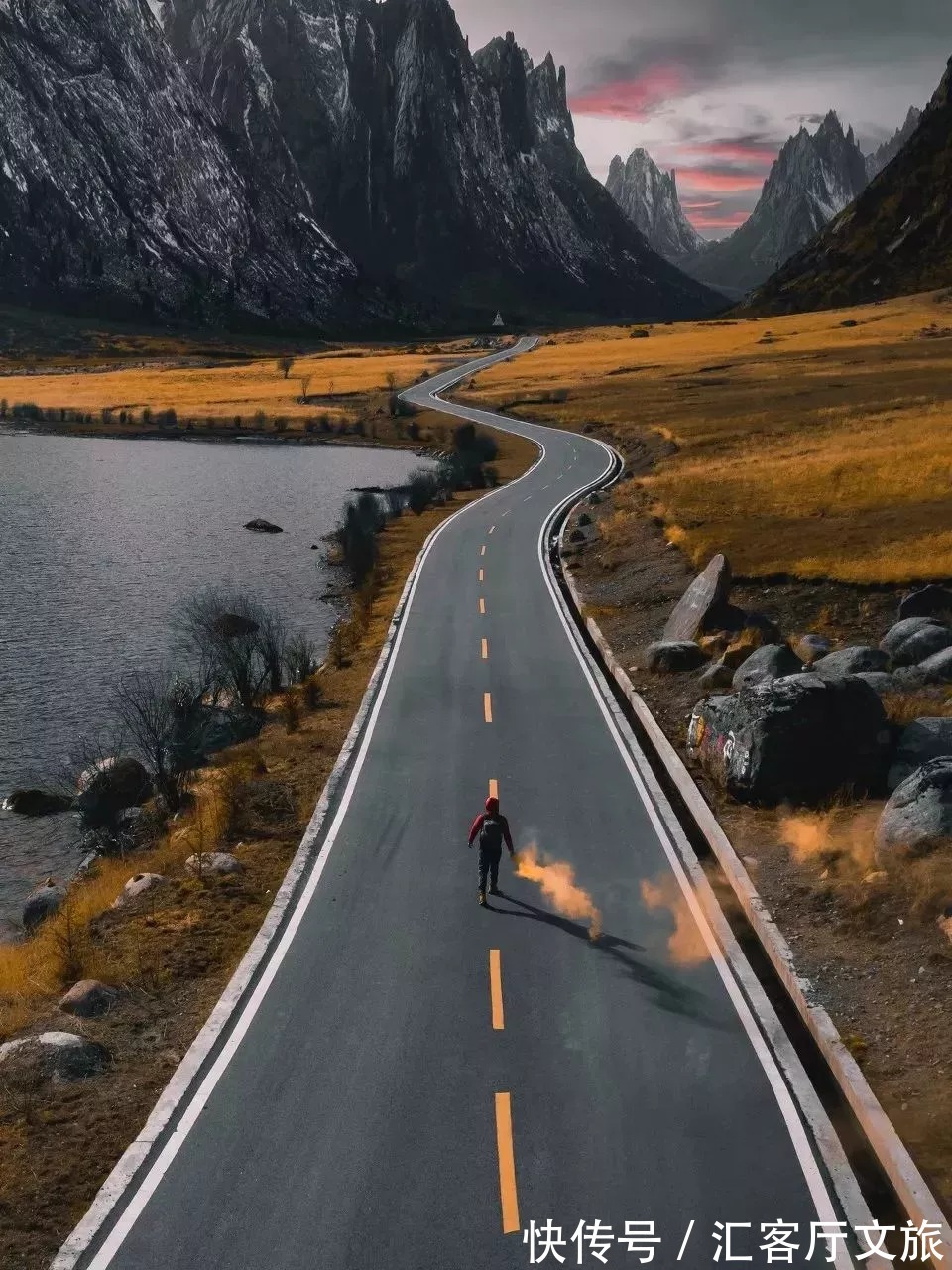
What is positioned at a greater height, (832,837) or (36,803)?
(832,837)

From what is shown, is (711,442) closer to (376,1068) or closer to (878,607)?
(878,607)

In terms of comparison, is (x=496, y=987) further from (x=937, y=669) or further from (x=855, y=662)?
(x=937, y=669)

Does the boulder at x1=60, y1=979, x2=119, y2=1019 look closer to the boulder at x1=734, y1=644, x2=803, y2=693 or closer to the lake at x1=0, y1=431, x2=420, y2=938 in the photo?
the lake at x1=0, y1=431, x2=420, y2=938

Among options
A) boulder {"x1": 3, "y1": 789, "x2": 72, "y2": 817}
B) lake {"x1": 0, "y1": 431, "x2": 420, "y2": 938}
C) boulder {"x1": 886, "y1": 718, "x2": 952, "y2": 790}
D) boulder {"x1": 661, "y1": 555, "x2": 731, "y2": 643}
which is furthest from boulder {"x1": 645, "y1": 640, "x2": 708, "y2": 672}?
boulder {"x1": 3, "y1": 789, "x2": 72, "y2": 817}

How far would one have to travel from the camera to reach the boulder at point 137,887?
18.0 meters

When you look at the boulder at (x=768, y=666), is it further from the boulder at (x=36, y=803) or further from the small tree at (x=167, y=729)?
the boulder at (x=36, y=803)

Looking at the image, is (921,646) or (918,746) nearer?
(918,746)

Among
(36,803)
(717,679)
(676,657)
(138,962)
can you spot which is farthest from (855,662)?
(36,803)

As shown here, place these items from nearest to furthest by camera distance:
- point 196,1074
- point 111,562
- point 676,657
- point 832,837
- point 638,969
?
point 196,1074 < point 638,969 < point 832,837 < point 676,657 < point 111,562

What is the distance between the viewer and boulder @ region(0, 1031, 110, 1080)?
12867 mm

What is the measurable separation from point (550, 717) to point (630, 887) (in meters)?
8.91

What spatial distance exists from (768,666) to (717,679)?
223 centimetres

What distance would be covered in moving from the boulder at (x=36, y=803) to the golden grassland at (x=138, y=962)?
4.46m

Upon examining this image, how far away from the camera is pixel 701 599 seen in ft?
101
